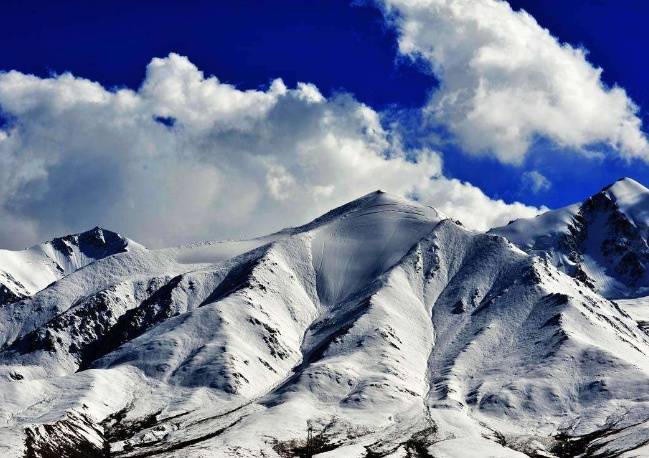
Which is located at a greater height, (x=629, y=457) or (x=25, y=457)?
(x=629, y=457)

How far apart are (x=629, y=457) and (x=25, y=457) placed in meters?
141

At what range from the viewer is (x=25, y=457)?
19112 cm

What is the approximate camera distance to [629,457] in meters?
198
